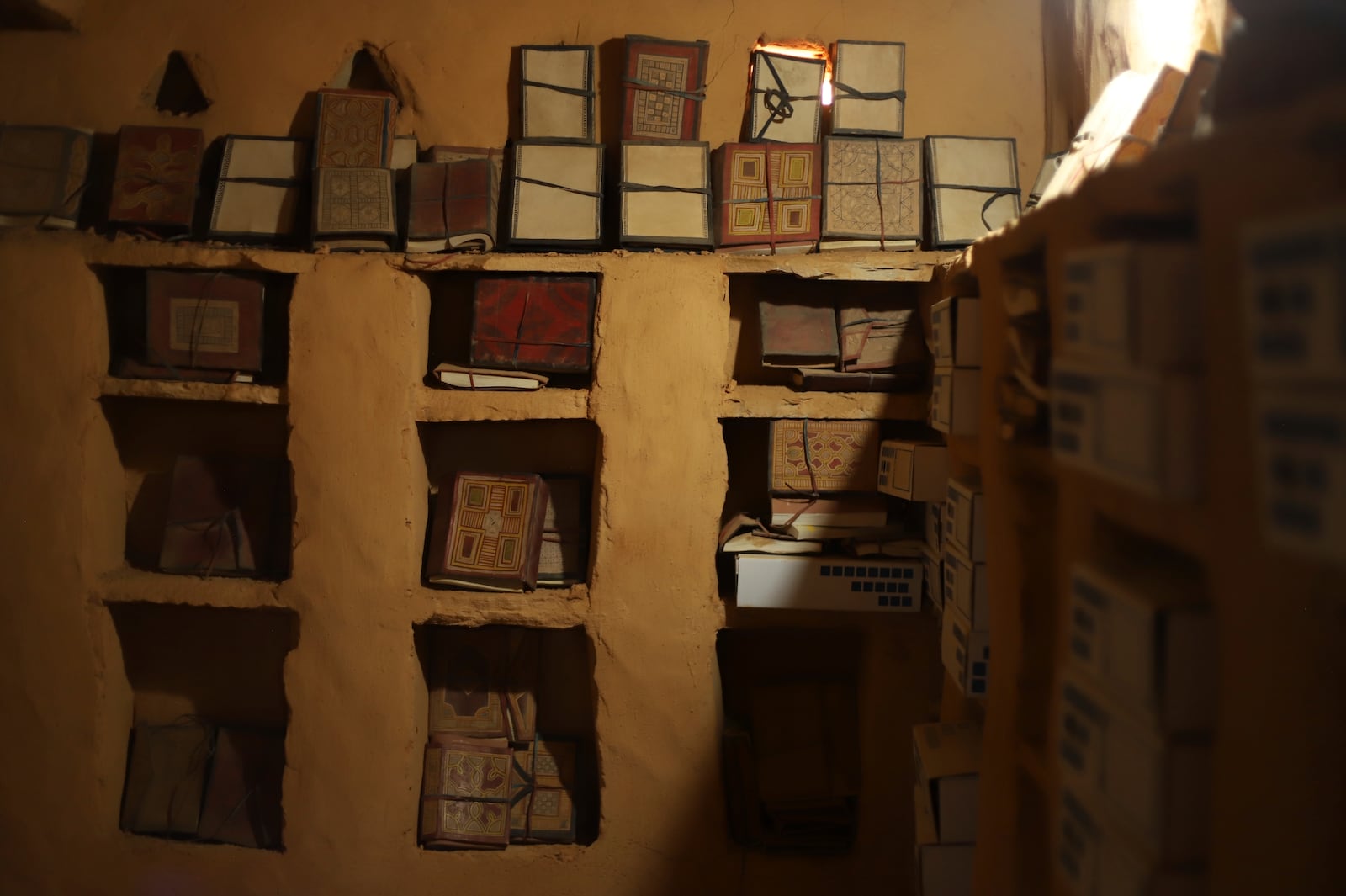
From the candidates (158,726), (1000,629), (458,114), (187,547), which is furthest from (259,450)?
(1000,629)

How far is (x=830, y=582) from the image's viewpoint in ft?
7.82

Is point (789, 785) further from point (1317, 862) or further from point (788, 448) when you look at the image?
point (1317, 862)

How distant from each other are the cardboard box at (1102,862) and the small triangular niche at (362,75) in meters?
2.67

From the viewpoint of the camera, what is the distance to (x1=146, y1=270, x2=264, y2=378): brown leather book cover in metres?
2.53

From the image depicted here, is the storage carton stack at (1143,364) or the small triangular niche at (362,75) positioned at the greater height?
the small triangular niche at (362,75)

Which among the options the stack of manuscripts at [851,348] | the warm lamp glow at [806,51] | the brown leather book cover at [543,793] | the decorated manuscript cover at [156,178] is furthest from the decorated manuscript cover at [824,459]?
the decorated manuscript cover at [156,178]

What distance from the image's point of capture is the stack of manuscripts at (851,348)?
2455mm

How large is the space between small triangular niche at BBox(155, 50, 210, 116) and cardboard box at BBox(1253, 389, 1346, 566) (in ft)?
10.3

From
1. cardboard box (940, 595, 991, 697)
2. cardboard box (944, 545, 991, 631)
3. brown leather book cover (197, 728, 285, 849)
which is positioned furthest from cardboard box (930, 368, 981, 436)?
brown leather book cover (197, 728, 285, 849)

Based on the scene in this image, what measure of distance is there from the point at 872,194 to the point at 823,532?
1.03m

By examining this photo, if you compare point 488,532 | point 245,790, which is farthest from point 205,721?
point 488,532

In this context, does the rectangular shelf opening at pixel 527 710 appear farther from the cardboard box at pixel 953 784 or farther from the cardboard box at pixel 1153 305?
the cardboard box at pixel 1153 305

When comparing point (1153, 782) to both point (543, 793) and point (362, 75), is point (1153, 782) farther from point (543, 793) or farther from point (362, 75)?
point (362, 75)

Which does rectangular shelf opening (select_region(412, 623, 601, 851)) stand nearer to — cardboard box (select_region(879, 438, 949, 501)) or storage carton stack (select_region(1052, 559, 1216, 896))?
cardboard box (select_region(879, 438, 949, 501))
